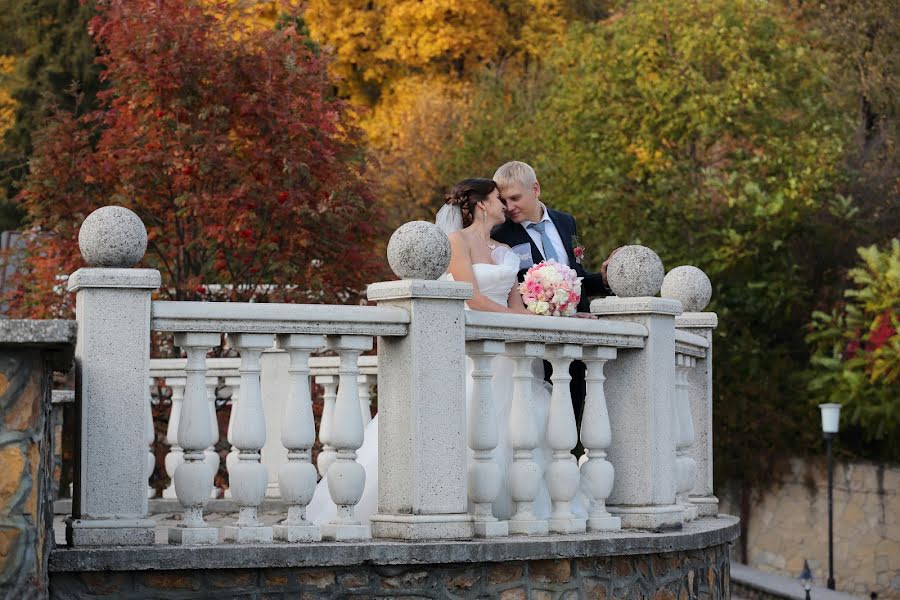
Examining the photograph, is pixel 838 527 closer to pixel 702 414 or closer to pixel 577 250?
pixel 702 414

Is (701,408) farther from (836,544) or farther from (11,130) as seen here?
(11,130)

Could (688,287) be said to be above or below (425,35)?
below

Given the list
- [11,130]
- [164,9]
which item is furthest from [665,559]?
[11,130]

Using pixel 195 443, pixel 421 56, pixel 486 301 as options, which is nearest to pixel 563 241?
pixel 486 301

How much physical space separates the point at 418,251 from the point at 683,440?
2352 millimetres

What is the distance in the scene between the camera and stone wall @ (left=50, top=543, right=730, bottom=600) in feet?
17.1

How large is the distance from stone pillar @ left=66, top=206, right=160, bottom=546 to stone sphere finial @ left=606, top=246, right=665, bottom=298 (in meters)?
2.34

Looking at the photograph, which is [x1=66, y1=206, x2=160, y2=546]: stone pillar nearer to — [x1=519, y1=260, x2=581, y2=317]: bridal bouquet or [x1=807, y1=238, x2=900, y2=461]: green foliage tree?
[x1=519, y1=260, x2=581, y2=317]: bridal bouquet

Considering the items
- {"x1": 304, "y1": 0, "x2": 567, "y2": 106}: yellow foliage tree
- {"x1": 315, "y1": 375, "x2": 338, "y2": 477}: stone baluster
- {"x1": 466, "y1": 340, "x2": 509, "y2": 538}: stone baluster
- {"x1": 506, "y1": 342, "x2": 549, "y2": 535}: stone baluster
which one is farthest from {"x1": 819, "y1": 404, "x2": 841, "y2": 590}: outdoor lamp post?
{"x1": 466, "y1": 340, "x2": 509, "y2": 538}: stone baluster

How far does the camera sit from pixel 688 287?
8227 mm

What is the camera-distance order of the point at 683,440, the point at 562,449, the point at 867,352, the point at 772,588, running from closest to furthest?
the point at 562,449 → the point at 683,440 → the point at 772,588 → the point at 867,352

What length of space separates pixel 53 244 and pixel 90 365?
7.54m

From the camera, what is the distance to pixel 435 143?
98.9ft

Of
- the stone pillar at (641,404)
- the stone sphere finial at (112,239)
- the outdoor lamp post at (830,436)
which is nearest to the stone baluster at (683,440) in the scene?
the stone pillar at (641,404)
